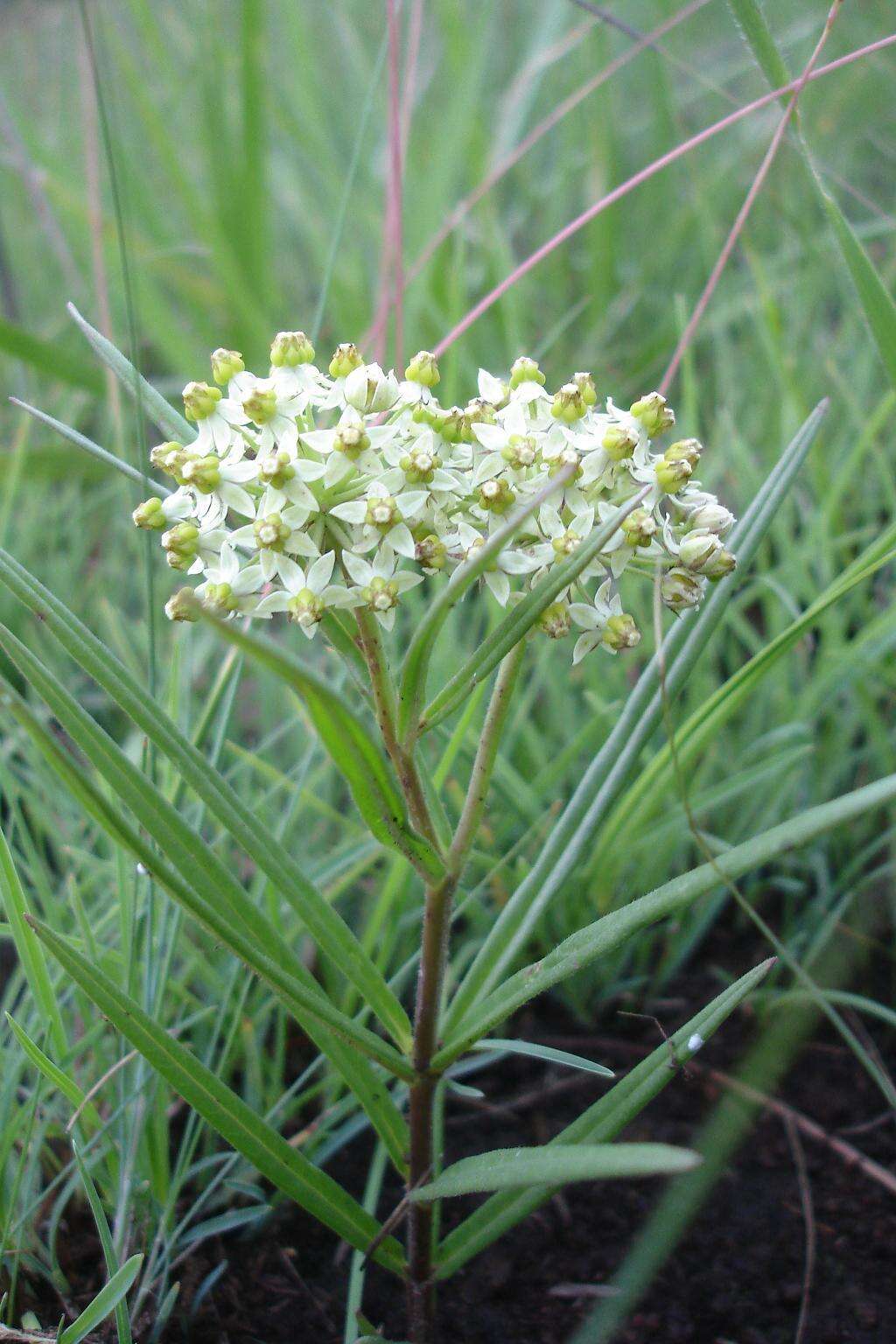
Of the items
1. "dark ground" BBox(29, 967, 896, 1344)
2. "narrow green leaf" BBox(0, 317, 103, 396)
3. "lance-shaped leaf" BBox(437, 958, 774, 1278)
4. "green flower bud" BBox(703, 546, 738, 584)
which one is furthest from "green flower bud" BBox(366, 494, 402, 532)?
"narrow green leaf" BBox(0, 317, 103, 396)

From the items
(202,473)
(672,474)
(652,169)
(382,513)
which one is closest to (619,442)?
(672,474)

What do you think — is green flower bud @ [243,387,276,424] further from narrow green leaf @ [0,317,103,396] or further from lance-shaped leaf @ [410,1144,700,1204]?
narrow green leaf @ [0,317,103,396]

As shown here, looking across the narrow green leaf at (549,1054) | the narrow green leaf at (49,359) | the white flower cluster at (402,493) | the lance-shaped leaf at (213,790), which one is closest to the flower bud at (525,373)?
the white flower cluster at (402,493)

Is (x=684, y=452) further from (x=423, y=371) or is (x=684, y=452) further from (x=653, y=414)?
(x=423, y=371)

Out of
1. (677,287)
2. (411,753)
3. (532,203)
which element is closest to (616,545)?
(411,753)

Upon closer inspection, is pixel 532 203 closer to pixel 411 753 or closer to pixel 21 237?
pixel 21 237

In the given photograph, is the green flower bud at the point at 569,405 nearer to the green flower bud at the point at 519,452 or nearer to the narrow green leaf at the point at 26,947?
the green flower bud at the point at 519,452
